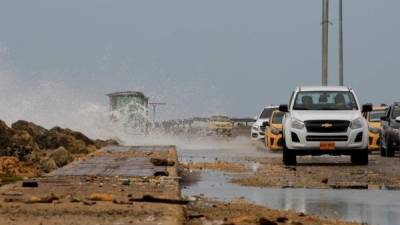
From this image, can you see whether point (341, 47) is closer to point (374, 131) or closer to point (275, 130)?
point (275, 130)

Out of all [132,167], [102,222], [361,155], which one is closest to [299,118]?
[361,155]

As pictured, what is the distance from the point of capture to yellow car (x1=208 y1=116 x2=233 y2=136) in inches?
3187

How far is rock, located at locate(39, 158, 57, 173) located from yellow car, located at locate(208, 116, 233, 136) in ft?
176

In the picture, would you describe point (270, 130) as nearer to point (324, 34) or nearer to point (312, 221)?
point (324, 34)

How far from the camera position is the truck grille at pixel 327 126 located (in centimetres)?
2734

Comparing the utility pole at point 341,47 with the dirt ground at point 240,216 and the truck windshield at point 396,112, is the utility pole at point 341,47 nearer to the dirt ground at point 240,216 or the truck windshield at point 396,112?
the truck windshield at point 396,112

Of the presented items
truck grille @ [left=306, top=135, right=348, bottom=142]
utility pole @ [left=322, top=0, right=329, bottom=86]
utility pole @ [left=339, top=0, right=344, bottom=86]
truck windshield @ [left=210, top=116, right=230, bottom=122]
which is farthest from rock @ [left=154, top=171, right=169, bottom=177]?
truck windshield @ [left=210, top=116, right=230, bottom=122]

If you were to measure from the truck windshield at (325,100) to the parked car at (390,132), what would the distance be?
4370mm

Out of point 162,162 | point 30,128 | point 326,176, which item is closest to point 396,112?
point 30,128

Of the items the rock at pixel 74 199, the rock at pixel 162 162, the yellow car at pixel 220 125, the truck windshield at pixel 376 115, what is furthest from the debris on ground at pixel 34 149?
the yellow car at pixel 220 125

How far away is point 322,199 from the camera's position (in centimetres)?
1558

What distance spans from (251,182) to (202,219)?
25.6ft

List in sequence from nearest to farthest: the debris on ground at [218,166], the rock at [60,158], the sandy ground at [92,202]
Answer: the sandy ground at [92,202], the debris on ground at [218,166], the rock at [60,158]

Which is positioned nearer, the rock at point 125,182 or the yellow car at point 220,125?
the rock at point 125,182
